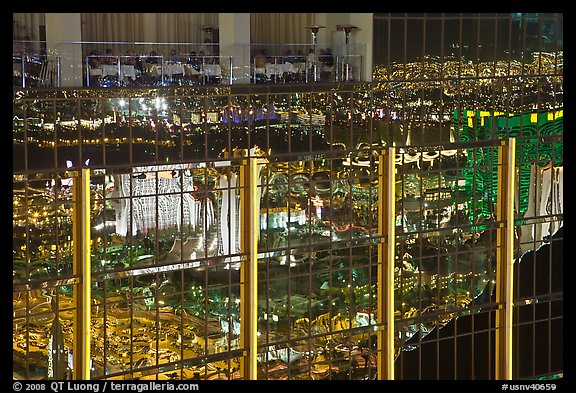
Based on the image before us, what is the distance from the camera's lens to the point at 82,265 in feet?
44.7

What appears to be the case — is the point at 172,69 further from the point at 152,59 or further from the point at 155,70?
the point at 152,59

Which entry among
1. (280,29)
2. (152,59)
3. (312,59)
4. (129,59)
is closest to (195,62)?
→ (152,59)

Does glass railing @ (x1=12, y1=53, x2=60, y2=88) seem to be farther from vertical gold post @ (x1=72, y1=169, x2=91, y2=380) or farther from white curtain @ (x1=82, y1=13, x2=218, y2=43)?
white curtain @ (x1=82, y1=13, x2=218, y2=43)

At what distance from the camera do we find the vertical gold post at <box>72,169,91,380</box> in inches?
533

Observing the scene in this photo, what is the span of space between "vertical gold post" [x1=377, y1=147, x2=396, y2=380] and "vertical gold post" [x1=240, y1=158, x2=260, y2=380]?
7.61 ft

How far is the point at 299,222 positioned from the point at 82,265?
358cm

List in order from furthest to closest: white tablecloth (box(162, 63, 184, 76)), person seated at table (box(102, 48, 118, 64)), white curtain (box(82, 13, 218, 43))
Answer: white curtain (box(82, 13, 218, 43)) < white tablecloth (box(162, 63, 184, 76)) < person seated at table (box(102, 48, 118, 64))

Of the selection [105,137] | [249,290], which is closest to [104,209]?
[105,137]

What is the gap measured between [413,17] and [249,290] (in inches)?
197

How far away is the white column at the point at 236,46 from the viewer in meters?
17.1

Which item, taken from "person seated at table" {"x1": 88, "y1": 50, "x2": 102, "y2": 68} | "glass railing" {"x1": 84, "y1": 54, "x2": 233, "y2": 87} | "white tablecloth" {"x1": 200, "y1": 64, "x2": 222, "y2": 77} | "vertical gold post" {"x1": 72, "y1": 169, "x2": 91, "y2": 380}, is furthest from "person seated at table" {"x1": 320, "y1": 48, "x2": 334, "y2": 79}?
"vertical gold post" {"x1": 72, "y1": 169, "x2": 91, "y2": 380}

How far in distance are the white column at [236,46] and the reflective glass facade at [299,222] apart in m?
1.57
